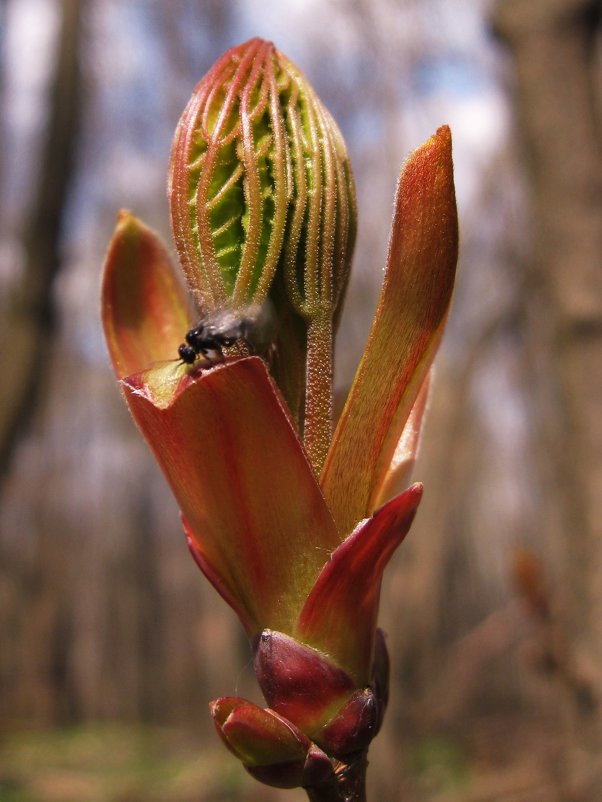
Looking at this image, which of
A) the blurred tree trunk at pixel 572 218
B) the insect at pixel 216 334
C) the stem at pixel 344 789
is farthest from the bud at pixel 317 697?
the blurred tree trunk at pixel 572 218

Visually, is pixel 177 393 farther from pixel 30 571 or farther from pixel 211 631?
pixel 30 571

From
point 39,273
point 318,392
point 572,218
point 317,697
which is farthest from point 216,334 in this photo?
point 39,273

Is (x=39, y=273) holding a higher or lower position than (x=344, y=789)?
higher

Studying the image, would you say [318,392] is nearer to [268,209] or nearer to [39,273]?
[268,209]

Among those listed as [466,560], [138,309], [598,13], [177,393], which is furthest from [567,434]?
[466,560]

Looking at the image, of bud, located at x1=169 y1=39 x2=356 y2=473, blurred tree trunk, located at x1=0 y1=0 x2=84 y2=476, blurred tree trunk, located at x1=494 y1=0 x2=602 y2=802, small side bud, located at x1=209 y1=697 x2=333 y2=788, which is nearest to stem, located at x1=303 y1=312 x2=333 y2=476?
bud, located at x1=169 y1=39 x2=356 y2=473

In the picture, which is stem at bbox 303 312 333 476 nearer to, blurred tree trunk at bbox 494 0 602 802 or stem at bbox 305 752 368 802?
stem at bbox 305 752 368 802
